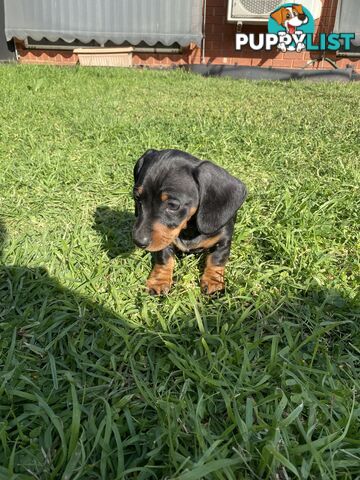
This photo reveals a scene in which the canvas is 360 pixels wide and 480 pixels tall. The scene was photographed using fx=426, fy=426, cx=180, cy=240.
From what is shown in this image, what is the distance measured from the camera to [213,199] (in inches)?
77.8

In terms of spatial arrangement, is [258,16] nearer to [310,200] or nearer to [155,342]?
[310,200]

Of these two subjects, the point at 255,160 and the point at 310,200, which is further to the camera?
Result: the point at 255,160

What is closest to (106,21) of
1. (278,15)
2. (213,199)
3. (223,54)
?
(223,54)

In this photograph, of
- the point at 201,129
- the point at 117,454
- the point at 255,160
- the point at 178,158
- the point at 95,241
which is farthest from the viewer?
the point at 201,129

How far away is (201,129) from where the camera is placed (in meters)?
4.54

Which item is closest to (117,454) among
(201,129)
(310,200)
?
(310,200)

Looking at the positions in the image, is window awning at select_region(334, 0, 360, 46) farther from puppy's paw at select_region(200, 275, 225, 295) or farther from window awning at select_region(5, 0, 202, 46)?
puppy's paw at select_region(200, 275, 225, 295)

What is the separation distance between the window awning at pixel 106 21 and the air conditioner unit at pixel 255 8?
0.97m

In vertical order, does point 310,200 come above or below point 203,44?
below

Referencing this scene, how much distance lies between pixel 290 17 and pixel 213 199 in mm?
9094

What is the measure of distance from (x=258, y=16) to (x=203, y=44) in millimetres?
1508

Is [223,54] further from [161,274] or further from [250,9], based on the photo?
[161,274]

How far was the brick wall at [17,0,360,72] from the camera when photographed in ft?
32.1

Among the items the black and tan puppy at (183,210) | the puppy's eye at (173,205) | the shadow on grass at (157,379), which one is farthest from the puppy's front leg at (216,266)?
the puppy's eye at (173,205)
